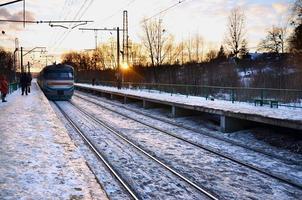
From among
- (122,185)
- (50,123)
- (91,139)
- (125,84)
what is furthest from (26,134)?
(125,84)

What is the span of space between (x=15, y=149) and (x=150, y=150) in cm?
408

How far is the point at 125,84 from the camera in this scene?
165ft

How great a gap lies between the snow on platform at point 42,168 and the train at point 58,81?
73.9 feet

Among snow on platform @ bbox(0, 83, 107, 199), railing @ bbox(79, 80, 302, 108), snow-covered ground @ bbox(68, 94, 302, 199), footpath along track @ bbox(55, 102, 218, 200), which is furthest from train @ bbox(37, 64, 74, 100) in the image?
snow-covered ground @ bbox(68, 94, 302, 199)

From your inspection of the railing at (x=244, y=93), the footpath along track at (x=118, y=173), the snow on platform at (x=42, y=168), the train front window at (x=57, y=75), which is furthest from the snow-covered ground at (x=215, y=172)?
the train front window at (x=57, y=75)

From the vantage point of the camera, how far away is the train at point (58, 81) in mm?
37594

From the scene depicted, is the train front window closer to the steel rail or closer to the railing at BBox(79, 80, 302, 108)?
Result: the railing at BBox(79, 80, 302, 108)

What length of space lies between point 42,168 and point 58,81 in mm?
29032

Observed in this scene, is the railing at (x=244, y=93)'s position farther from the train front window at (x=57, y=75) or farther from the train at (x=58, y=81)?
the train front window at (x=57, y=75)

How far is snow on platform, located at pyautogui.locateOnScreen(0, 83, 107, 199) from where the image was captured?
7.64 m

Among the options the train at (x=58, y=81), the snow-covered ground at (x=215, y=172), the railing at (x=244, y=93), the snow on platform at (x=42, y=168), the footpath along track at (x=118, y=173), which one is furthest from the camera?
the train at (x=58, y=81)

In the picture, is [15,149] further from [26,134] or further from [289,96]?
[289,96]

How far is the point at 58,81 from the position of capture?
1483 inches

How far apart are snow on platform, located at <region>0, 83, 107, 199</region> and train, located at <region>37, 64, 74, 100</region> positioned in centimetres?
2254
